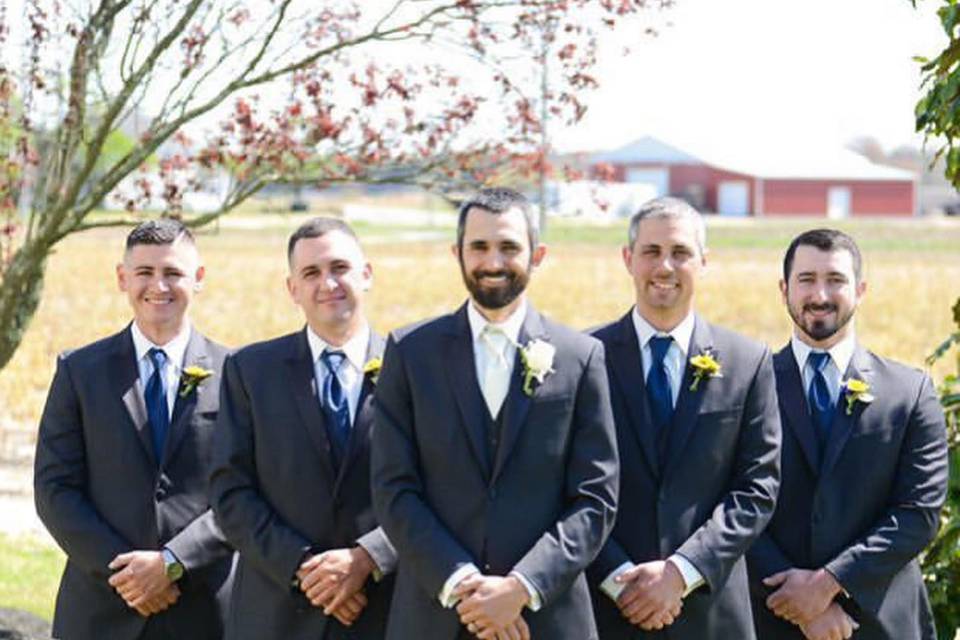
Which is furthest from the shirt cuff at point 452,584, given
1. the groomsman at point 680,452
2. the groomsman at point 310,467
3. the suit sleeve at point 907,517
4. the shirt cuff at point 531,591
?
the suit sleeve at point 907,517

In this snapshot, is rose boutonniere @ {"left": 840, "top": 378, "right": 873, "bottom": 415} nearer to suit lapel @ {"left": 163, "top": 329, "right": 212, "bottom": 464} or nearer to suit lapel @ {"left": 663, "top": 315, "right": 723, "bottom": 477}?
suit lapel @ {"left": 663, "top": 315, "right": 723, "bottom": 477}

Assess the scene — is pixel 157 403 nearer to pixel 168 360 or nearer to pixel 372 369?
pixel 168 360

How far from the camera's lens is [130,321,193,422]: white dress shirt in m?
6.11

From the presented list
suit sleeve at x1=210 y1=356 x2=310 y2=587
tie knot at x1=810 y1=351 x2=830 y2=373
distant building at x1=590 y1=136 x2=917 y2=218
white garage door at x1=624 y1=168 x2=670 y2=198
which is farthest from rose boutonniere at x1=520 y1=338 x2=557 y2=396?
white garage door at x1=624 y1=168 x2=670 y2=198

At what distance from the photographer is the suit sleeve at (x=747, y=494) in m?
5.38

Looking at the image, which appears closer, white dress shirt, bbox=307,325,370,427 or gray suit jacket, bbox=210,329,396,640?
gray suit jacket, bbox=210,329,396,640

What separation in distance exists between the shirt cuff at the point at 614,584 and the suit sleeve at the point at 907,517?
0.74 m

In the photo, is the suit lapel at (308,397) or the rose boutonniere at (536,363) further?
the suit lapel at (308,397)

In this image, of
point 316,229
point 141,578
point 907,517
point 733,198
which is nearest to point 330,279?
point 316,229

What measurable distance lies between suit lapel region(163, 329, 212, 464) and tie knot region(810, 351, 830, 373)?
210 cm

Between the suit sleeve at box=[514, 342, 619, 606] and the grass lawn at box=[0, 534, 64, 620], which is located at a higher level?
the suit sleeve at box=[514, 342, 619, 606]

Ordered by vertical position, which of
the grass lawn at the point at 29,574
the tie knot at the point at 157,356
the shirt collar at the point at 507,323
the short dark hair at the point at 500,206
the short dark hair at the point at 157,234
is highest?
the short dark hair at the point at 500,206

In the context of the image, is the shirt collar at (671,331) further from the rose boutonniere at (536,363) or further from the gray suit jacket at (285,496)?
the gray suit jacket at (285,496)

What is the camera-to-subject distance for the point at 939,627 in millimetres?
6844
